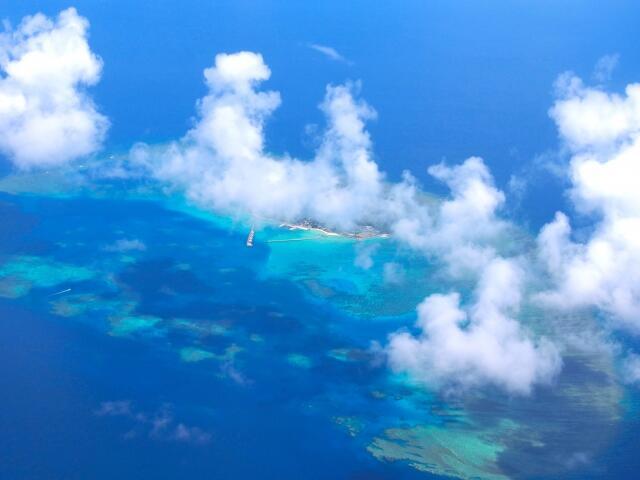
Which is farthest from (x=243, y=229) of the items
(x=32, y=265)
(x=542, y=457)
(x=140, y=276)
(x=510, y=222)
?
(x=542, y=457)

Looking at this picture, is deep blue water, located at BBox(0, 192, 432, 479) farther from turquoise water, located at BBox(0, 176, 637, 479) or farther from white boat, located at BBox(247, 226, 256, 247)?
white boat, located at BBox(247, 226, 256, 247)

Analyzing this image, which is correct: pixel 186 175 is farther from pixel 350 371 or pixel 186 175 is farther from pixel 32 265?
pixel 350 371

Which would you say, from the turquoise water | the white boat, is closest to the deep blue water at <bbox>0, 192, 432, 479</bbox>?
the turquoise water

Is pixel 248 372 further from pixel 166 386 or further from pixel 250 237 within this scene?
pixel 250 237

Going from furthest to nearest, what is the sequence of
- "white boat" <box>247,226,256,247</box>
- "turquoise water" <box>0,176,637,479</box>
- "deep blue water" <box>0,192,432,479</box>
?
"white boat" <box>247,226,256,247</box>, "turquoise water" <box>0,176,637,479</box>, "deep blue water" <box>0,192,432,479</box>

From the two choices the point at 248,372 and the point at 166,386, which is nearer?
the point at 166,386

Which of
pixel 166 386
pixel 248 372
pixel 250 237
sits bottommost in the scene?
pixel 166 386

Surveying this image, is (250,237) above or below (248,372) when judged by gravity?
above

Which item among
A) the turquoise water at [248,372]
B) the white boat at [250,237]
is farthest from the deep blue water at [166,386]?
the white boat at [250,237]
